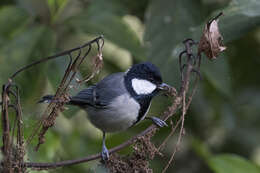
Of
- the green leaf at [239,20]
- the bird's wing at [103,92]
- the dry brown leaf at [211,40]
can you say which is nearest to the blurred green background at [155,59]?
the green leaf at [239,20]

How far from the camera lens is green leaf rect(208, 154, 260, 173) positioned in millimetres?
1890

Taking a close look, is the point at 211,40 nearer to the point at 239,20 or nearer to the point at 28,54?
the point at 239,20

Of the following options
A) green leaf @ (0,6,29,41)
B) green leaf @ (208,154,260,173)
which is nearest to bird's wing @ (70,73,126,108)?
green leaf @ (0,6,29,41)

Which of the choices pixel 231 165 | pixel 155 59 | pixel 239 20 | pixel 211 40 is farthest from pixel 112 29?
pixel 211 40

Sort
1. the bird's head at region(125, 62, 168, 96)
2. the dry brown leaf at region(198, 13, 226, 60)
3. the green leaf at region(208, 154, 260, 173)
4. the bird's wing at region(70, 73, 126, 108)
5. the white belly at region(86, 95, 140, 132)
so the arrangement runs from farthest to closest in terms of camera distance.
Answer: the bird's wing at region(70, 73, 126, 108) < the white belly at region(86, 95, 140, 132) < the bird's head at region(125, 62, 168, 96) < the green leaf at region(208, 154, 260, 173) < the dry brown leaf at region(198, 13, 226, 60)

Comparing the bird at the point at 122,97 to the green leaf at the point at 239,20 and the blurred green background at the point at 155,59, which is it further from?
the green leaf at the point at 239,20

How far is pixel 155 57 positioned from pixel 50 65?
0.58 metres

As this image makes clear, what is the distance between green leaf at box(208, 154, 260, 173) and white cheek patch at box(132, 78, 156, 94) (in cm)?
Answer: 46

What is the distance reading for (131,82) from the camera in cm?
220

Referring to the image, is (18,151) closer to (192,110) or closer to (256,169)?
(256,169)

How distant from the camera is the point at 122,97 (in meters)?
2.20

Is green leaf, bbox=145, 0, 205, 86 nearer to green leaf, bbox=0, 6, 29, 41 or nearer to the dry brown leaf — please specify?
green leaf, bbox=0, 6, 29, 41

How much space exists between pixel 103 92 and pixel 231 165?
788mm

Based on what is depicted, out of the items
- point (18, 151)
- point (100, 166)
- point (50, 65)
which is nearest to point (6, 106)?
point (18, 151)
